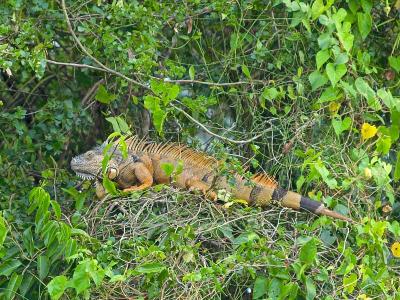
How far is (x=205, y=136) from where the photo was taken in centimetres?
634

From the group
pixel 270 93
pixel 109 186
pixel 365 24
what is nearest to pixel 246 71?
pixel 270 93

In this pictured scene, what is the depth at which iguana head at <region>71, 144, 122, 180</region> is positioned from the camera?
5.53 m

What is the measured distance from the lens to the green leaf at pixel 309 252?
468 cm

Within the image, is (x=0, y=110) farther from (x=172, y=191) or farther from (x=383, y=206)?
(x=383, y=206)

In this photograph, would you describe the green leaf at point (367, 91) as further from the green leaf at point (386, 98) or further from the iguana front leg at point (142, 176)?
the iguana front leg at point (142, 176)

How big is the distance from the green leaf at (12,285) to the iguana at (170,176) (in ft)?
2.26

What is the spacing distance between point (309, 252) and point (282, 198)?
79 cm

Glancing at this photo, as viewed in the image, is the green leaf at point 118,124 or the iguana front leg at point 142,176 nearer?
the green leaf at point 118,124

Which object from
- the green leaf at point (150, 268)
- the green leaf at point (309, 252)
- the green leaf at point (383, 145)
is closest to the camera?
the green leaf at point (150, 268)

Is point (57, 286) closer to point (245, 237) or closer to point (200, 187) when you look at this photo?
point (245, 237)

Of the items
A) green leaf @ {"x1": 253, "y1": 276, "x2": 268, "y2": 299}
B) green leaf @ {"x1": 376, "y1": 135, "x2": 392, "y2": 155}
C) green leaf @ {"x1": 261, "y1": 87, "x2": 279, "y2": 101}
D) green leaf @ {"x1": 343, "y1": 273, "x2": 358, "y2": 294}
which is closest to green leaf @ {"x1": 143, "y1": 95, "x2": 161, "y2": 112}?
green leaf @ {"x1": 261, "y1": 87, "x2": 279, "y2": 101}

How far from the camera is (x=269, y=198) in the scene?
5469 mm

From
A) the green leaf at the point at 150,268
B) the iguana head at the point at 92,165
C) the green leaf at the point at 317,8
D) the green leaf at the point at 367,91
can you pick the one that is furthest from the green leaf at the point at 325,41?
the green leaf at the point at 150,268

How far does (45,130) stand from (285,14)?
4.47ft
